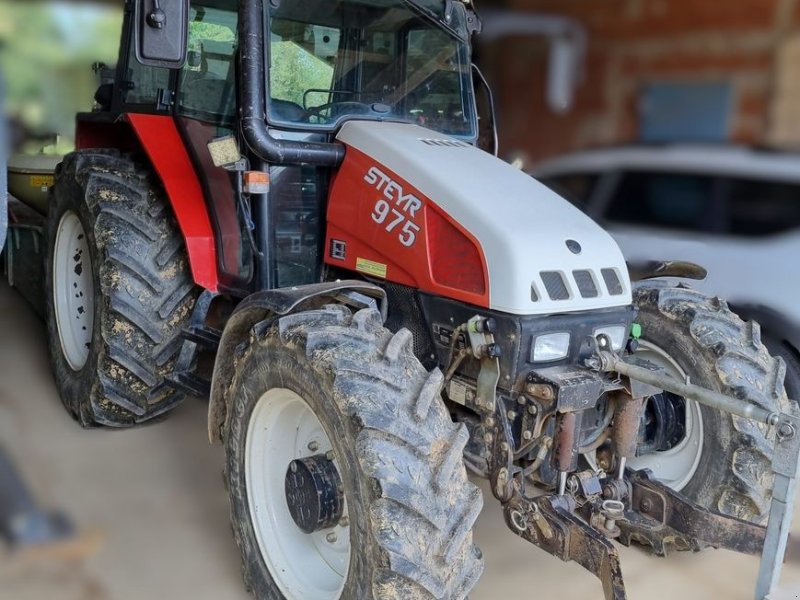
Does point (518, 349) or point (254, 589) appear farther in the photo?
point (254, 589)

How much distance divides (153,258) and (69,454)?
0.97 m

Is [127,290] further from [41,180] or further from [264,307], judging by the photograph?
[41,180]

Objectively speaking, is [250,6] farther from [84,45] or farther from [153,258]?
[84,45]

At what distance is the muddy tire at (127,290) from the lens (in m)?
3.28

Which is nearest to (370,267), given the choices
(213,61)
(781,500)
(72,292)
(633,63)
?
(213,61)

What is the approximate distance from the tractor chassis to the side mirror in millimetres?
1470

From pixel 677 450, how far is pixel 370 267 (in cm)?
135

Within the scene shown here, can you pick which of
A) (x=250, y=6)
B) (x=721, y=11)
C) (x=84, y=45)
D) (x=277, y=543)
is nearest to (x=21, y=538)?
(x=277, y=543)

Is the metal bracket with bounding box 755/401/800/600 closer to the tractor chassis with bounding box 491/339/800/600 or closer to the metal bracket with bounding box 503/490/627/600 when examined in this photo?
the tractor chassis with bounding box 491/339/800/600

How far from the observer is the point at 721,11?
804 centimetres

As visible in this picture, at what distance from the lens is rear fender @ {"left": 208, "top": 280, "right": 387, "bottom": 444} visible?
92.8 inches

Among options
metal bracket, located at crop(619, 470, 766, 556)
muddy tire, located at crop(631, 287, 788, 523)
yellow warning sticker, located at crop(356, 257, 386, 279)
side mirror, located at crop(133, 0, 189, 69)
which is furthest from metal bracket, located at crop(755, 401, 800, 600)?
side mirror, located at crop(133, 0, 189, 69)

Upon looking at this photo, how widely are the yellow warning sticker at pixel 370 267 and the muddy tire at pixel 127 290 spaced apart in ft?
3.32

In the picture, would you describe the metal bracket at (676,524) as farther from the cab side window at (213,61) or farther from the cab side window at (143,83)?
the cab side window at (143,83)
